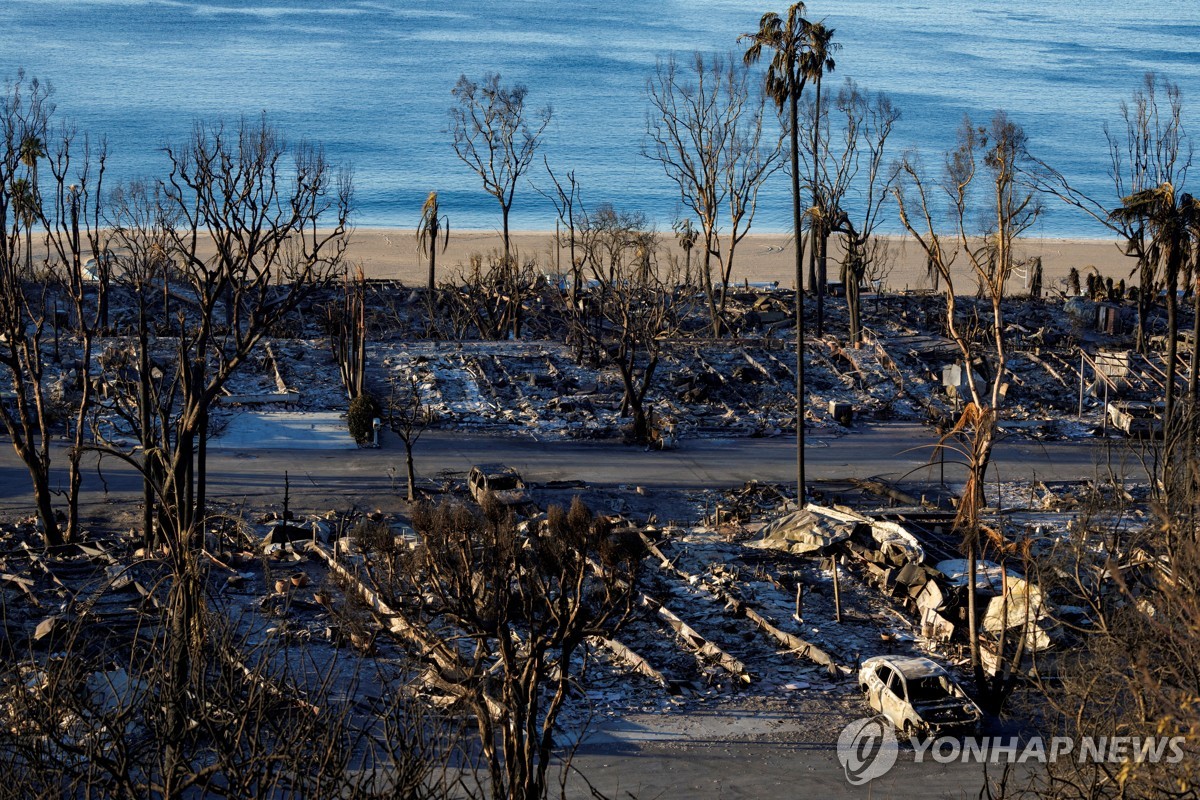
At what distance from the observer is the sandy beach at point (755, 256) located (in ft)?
190

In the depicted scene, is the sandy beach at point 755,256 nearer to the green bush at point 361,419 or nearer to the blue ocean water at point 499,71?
the blue ocean water at point 499,71

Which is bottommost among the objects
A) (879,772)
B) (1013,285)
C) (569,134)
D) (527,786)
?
(879,772)

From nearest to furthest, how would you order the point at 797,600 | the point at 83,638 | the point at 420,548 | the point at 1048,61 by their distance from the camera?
the point at 420,548
the point at 83,638
the point at 797,600
the point at 1048,61

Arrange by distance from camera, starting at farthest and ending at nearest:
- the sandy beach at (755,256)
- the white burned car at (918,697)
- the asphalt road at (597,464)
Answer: the sandy beach at (755,256), the asphalt road at (597,464), the white burned car at (918,697)

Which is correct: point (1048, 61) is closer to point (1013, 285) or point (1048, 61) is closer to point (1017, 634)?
point (1013, 285)

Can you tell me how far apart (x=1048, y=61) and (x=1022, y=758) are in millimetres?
150966

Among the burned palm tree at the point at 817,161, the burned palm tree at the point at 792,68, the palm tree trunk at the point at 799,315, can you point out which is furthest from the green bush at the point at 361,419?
the burned palm tree at the point at 817,161

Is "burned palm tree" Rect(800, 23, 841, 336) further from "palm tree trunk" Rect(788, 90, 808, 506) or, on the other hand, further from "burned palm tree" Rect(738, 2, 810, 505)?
"palm tree trunk" Rect(788, 90, 808, 506)

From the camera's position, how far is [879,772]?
49.7ft

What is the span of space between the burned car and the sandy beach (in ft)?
87.6

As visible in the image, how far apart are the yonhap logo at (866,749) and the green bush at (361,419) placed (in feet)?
49.3

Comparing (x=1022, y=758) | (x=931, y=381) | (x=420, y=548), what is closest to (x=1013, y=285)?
(x=931, y=381)

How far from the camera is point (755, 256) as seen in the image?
65938 mm

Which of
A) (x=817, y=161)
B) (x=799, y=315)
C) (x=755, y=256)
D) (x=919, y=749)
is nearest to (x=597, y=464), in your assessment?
(x=799, y=315)
